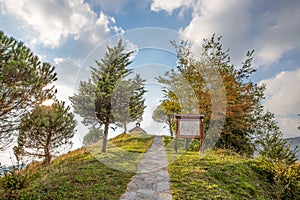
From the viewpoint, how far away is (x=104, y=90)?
8117 millimetres

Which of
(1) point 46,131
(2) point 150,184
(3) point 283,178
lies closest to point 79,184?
(2) point 150,184

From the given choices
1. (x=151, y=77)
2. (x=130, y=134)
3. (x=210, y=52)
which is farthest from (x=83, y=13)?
(x=130, y=134)

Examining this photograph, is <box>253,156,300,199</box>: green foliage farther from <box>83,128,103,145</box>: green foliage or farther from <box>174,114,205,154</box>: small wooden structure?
<box>83,128,103,145</box>: green foliage

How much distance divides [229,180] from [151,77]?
5158 millimetres

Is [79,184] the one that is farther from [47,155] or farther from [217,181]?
[47,155]

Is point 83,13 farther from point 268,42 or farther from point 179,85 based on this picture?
point 268,42

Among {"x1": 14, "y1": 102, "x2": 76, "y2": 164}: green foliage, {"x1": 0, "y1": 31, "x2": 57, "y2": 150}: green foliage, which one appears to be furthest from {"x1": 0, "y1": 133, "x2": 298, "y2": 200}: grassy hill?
{"x1": 0, "y1": 31, "x2": 57, "y2": 150}: green foliage

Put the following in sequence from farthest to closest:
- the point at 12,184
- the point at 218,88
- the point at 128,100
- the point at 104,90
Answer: the point at 128,100 → the point at 104,90 → the point at 218,88 → the point at 12,184

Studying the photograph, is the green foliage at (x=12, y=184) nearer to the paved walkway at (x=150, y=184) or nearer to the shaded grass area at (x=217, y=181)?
the paved walkway at (x=150, y=184)

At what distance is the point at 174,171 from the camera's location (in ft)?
17.9

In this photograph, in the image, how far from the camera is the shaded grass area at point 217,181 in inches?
158

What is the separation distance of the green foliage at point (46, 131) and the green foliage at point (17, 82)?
1.20 feet

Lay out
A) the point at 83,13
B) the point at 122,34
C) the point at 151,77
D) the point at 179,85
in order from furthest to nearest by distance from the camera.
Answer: the point at 179,85 → the point at 151,77 → the point at 122,34 → the point at 83,13

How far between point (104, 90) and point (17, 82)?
381 cm
